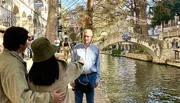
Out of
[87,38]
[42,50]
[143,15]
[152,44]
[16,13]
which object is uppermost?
[143,15]

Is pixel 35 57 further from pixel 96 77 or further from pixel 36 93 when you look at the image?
pixel 96 77

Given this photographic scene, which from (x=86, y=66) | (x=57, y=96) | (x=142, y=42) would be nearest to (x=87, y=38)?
(x=86, y=66)

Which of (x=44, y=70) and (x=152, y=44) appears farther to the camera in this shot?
(x=152, y=44)

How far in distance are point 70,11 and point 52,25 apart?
1244cm

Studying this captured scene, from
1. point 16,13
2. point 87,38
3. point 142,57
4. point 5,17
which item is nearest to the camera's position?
point 87,38

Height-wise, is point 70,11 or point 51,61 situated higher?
point 70,11

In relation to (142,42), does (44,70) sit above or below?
below

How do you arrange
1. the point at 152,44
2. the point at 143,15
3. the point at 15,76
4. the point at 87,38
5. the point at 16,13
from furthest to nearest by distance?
the point at 152,44 < the point at 143,15 < the point at 16,13 < the point at 87,38 < the point at 15,76

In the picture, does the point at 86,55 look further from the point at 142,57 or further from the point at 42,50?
the point at 142,57

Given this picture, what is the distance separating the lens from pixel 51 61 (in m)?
2.53

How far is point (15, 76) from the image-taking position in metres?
2.30

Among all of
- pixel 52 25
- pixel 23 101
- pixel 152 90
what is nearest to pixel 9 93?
pixel 23 101

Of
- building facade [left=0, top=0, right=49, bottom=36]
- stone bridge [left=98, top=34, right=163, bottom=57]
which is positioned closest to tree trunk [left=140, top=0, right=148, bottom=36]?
stone bridge [left=98, top=34, right=163, bottom=57]

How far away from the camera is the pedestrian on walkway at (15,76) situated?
90.8 inches
